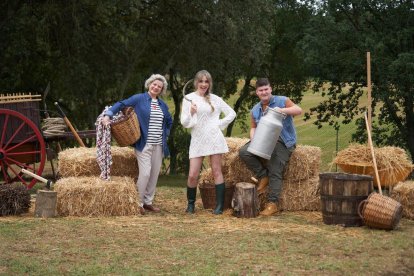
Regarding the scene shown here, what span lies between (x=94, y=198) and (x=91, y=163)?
849mm

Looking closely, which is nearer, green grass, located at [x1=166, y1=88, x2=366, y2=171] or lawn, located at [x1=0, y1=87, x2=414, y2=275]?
lawn, located at [x1=0, y1=87, x2=414, y2=275]

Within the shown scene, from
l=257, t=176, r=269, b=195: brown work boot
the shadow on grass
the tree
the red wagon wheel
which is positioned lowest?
the shadow on grass

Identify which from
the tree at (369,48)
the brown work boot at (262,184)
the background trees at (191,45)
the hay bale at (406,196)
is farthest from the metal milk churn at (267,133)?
the tree at (369,48)

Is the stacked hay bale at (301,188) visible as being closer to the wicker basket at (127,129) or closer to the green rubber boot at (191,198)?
the green rubber boot at (191,198)

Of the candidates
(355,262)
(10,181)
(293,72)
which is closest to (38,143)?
(10,181)

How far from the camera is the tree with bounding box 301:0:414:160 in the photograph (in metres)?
18.1

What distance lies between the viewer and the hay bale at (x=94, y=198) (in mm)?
8273

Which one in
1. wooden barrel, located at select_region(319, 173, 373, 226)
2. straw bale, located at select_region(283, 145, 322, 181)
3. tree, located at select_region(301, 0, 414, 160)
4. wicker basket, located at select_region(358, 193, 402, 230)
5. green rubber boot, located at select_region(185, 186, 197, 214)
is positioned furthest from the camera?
tree, located at select_region(301, 0, 414, 160)

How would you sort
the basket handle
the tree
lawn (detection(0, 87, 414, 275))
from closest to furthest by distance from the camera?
lawn (detection(0, 87, 414, 275)) < the basket handle < the tree

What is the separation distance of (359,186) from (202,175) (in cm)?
247

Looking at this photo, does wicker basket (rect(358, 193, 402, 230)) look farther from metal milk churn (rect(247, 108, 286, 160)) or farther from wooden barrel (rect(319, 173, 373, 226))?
metal milk churn (rect(247, 108, 286, 160))

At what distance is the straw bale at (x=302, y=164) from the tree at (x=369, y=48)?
8.96 m

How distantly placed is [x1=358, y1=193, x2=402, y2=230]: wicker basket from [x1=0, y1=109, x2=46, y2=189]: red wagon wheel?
5.05 m

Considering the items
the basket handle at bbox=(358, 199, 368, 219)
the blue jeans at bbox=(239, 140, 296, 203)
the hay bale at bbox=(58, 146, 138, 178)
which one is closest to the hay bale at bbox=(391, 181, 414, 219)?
the basket handle at bbox=(358, 199, 368, 219)
